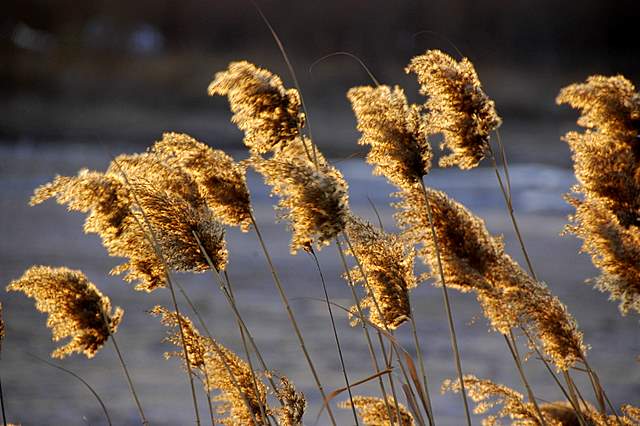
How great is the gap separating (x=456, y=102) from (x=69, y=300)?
2.18ft

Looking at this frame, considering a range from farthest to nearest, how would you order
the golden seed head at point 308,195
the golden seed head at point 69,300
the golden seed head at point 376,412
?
the golden seed head at point 376,412
the golden seed head at point 69,300
the golden seed head at point 308,195

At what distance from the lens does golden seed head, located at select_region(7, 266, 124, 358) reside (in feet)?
4.58

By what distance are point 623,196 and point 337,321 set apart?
4.65 metres

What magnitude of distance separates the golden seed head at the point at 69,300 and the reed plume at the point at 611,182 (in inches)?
29.8

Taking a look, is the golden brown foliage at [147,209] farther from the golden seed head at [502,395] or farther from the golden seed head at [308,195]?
the golden seed head at [502,395]

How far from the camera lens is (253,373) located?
1380 mm

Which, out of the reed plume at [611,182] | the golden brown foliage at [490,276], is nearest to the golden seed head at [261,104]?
the golden brown foliage at [490,276]

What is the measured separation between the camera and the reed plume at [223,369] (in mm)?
1428

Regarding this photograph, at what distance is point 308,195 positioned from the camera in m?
1.18

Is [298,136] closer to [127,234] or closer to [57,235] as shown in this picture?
[127,234]

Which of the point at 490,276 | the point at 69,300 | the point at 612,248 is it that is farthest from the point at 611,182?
the point at 69,300

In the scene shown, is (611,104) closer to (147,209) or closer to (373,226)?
(373,226)

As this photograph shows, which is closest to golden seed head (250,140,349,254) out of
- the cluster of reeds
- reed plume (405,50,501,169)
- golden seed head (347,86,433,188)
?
the cluster of reeds

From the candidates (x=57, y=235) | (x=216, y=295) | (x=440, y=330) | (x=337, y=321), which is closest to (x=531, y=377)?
(x=440, y=330)
